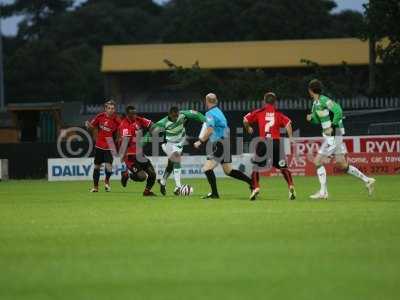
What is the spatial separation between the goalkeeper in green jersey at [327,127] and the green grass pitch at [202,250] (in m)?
1.39

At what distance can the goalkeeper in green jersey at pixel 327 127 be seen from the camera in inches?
827

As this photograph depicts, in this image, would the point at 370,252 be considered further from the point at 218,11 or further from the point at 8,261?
the point at 218,11

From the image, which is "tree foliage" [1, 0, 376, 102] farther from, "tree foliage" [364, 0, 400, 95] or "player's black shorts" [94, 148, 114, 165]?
"player's black shorts" [94, 148, 114, 165]

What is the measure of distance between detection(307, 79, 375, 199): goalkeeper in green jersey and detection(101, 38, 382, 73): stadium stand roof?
41.4 metres

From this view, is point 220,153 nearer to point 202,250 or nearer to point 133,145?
point 133,145

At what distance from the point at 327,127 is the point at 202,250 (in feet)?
31.9

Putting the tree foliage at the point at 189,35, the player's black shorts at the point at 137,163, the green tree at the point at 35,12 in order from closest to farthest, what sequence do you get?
the player's black shorts at the point at 137,163 → the tree foliage at the point at 189,35 → the green tree at the point at 35,12

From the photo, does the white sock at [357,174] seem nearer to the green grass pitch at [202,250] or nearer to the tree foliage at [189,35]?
the green grass pitch at [202,250]

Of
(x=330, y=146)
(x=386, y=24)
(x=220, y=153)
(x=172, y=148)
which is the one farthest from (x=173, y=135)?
(x=386, y=24)

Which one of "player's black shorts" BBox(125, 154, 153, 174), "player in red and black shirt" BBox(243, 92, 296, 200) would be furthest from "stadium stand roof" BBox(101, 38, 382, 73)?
"player in red and black shirt" BBox(243, 92, 296, 200)

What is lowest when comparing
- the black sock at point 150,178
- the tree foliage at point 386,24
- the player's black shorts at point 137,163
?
the black sock at point 150,178

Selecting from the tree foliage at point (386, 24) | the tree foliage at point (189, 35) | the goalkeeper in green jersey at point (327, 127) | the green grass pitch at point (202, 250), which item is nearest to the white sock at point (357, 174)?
the goalkeeper in green jersey at point (327, 127)

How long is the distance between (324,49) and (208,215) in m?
48.9

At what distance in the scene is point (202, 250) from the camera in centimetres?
1201
